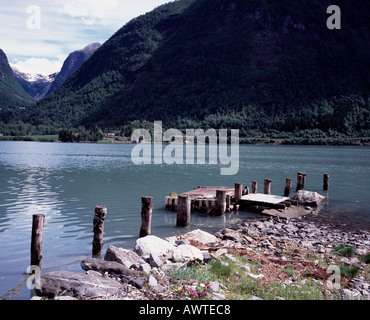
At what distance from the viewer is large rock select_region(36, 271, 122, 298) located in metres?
10.1

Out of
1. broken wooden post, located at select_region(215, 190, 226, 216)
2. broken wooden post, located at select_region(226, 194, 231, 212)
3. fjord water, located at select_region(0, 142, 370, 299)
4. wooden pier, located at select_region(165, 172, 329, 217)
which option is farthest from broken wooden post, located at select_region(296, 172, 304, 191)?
broken wooden post, located at select_region(215, 190, 226, 216)

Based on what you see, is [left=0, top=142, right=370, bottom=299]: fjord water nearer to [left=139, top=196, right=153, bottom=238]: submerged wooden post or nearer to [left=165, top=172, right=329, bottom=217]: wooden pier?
[left=165, top=172, right=329, bottom=217]: wooden pier

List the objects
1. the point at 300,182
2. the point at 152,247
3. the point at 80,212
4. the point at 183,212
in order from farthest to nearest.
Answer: the point at 300,182 → the point at 80,212 → the point at 183,212 → the point at 152,247

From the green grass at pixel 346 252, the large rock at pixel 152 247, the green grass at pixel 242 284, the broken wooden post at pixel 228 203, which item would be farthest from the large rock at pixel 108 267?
the broken wooden post at pixel 228 203

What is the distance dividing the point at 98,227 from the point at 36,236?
2.95 metres

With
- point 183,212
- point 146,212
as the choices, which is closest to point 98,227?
point 146,212

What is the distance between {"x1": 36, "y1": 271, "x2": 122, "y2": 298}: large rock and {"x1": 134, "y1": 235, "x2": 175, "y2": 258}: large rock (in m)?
3.45

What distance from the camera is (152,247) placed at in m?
14.6

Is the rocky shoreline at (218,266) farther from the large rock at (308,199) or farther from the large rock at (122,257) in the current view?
the large rock at (308,199)

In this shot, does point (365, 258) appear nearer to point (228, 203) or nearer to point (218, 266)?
point (218, 266)

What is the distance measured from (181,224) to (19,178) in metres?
32.9

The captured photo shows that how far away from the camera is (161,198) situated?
34.5 meters
